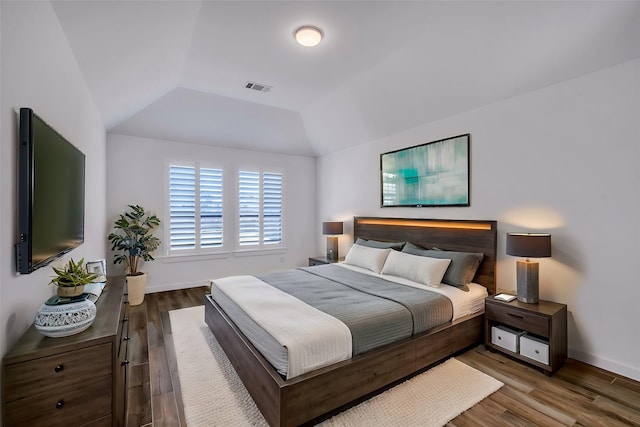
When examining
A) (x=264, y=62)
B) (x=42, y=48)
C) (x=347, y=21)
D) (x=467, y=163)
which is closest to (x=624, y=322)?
(x=467, y=163)

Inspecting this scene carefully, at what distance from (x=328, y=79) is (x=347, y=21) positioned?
48.0 inches

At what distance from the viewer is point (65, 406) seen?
1.48m

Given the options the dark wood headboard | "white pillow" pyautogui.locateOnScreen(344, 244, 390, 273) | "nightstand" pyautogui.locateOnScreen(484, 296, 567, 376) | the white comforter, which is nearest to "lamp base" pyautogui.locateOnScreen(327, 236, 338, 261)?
the dark wood headboard

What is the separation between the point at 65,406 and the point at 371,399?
1921 mm

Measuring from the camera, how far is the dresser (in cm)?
133

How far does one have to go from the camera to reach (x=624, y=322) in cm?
255

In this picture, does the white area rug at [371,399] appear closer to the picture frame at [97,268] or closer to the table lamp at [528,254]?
the table lamp at [528,254]

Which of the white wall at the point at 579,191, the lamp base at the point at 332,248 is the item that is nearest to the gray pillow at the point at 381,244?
the lamp base at the point at 332,248

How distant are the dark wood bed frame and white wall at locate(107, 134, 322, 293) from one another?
2180mm

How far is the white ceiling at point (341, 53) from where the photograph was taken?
232cm

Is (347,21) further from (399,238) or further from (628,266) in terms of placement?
(628,266)

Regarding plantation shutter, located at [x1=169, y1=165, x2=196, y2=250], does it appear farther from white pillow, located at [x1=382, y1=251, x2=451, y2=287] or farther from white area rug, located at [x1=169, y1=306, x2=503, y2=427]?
white pillow, located at [x1=382, y1=251, x2=451, y2=287]

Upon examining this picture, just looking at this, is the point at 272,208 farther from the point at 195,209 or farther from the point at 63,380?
the point at 63,380

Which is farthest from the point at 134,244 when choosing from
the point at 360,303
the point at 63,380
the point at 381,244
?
the point at 381,244
